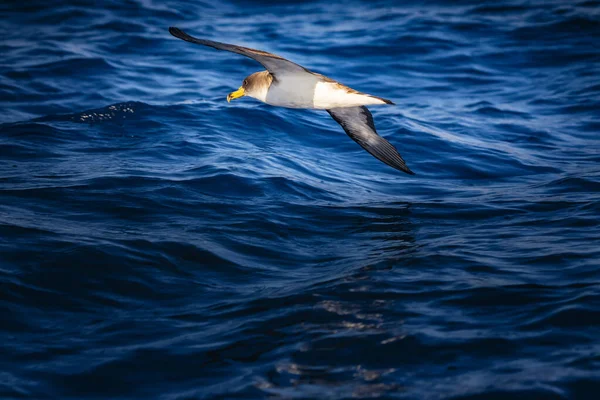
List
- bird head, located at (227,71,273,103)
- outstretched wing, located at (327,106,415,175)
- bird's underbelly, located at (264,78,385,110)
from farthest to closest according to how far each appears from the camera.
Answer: outstretched wing, located at (327,106,415,175) < bird head, located at (227,71,273,103) < bird's underbelly, located at (264,78,385,110)

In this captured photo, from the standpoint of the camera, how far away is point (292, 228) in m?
8.39

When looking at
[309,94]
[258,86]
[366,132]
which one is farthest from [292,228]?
[366,132]

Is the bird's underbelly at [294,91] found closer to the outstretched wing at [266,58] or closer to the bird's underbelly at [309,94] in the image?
the bird's underbelly at [309,94]

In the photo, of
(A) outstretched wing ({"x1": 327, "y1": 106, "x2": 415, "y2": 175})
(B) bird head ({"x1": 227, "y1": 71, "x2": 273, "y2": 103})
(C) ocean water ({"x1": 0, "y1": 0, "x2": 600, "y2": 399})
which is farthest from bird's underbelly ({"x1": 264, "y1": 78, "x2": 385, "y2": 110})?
(C) ocean water ({"x1": 0, "y1": 0, "x2": 600, "y2": 399})

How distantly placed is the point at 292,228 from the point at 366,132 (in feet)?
6.42

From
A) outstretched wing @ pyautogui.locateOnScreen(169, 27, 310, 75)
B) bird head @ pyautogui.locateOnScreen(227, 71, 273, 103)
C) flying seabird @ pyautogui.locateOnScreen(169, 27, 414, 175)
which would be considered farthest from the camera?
bird head @ pyautogui.locateOnScreen(227, 71, 273, 103)

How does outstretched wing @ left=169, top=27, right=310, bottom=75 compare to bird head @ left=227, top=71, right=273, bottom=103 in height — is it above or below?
above

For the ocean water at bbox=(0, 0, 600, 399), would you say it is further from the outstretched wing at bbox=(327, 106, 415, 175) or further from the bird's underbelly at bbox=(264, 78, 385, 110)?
the bird's underbelly at bbox=(264, 78, 385, 110)

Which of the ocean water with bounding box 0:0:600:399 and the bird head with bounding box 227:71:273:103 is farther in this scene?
the bird head with bounding box 227:71:273:103

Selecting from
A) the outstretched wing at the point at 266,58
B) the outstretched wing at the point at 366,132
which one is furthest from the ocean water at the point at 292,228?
the outstretched wing at the point at 266,58

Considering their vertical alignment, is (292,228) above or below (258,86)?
below

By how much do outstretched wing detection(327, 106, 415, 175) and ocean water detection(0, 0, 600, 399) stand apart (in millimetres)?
621

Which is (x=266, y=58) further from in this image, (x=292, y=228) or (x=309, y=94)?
(x=292, y=228)

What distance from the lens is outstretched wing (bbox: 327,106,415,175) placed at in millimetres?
9383
